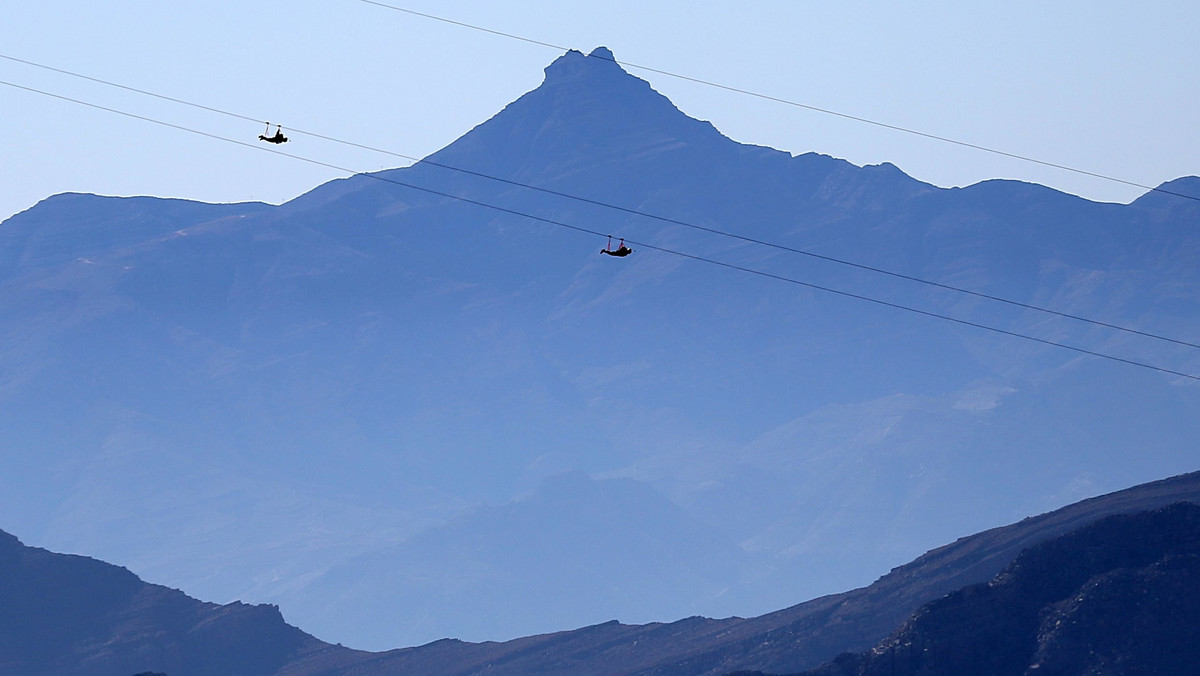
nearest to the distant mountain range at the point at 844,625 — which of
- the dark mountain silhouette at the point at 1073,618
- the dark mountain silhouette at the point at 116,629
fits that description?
the dark mountain silhouette at the point at 1073,618

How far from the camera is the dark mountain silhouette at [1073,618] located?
79375 millimetres

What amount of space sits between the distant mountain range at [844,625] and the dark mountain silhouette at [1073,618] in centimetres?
9

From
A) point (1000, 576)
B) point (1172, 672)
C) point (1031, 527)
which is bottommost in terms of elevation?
point (1172, 672)

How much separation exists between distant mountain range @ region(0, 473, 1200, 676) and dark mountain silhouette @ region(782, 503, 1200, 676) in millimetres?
87

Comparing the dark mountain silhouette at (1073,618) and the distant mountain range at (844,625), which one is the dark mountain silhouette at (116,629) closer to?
the distant mountain range at (844,625)

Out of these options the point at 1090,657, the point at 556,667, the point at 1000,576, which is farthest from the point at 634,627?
the point at 1090,657

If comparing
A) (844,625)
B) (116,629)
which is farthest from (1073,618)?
(116,629)

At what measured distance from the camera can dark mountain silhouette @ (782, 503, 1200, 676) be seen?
7938cm

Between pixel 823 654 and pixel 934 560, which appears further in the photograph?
pixel 934 560

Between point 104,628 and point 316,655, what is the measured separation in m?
21.3

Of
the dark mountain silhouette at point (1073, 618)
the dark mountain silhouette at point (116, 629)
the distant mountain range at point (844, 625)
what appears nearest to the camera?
the dark mountain silhouette at point (1073, 618)

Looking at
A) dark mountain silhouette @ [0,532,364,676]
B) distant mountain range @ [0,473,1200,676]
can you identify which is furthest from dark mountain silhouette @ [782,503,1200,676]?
dark mountain silhouette @ [0,532,364,676]

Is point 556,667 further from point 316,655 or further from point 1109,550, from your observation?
point 1109,550

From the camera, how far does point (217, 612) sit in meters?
156
